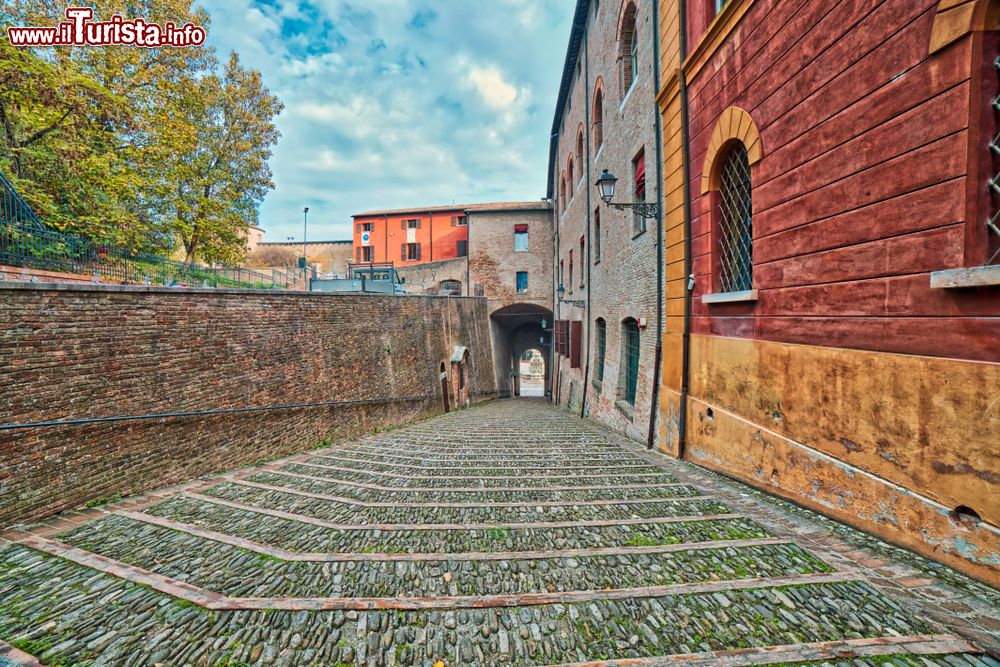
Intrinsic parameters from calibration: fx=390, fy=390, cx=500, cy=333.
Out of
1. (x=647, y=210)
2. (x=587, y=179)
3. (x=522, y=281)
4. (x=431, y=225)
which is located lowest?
(x=647, y=210)

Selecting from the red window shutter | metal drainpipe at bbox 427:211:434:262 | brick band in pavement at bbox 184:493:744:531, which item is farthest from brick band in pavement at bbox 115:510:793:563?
metal drainpipe at bbox 427:211:434:262

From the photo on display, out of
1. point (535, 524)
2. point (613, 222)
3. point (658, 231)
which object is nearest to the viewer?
point (535, 524)

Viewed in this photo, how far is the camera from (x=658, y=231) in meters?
6.87

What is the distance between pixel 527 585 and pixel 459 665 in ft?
2.31

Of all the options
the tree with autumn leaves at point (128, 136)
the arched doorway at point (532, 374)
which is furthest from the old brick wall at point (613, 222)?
the arched doorway at point (532, 374)

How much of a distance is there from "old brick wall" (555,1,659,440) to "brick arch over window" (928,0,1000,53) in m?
4.54

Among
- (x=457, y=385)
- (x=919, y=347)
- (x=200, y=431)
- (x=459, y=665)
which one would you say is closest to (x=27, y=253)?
(x=200, y=431)

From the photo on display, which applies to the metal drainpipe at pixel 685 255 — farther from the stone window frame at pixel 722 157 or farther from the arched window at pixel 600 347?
the arched window at pixel 600 347

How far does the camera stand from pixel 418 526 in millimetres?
3422

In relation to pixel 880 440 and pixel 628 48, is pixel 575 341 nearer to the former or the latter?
pixel 628 48

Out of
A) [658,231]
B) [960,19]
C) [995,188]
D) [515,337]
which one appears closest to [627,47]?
[658,231]

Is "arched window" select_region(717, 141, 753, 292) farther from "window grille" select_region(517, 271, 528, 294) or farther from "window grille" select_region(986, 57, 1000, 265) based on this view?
"window grille" select_region(517, 271, 528, 294)

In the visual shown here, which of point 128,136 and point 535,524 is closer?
point 535,524

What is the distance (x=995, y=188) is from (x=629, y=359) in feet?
22.6
